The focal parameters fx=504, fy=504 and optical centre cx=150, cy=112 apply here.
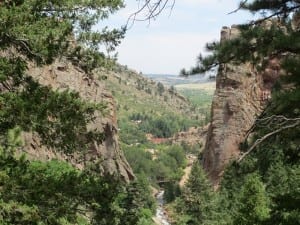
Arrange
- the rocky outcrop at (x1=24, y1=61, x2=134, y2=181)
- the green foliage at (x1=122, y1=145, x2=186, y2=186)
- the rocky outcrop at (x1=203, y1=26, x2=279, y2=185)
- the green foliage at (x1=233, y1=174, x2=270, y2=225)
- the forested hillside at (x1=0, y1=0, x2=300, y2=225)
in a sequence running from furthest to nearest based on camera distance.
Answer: the green foliage at (x1=122, y1=145, x2=186, y2=186)
the rocky outcrop at (x1=203, y1=26, x2=279, y2=185)
the rocky outcrop at (x1=24, y1=61, x2=134, y2=181)
the green foliage at (x1=233, y1=174, x2=270, y2=225)
the forested hillside at (x1=0, y1=0, x2=300, y2=225)

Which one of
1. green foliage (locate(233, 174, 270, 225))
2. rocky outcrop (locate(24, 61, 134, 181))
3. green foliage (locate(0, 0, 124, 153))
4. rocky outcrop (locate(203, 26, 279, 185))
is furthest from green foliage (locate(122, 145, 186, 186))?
green foliage (locate(0, 0, 124, 153))

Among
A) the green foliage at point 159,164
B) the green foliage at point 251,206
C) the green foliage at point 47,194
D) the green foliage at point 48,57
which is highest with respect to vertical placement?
the green foliage at point 48,57

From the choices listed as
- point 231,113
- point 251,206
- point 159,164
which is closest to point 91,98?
Result: point 251,206

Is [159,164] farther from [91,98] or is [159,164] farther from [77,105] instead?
[77,105]

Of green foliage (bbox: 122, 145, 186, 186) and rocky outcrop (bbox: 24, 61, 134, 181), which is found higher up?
rocky outcrop (bbox: 24, 61, 134, 181)

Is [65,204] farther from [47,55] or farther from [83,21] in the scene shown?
[83,21]

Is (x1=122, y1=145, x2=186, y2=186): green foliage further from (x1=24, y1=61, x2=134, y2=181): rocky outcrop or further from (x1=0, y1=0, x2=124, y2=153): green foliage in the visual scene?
(x1=0, y1=0, x2=124, y2=153): green foliage

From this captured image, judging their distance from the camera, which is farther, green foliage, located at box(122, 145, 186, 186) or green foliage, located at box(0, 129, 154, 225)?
green foliage, located at box(122, 145, 186, 186)

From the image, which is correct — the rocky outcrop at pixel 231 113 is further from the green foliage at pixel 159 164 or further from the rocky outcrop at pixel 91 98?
the green foliage at pixel 159 164

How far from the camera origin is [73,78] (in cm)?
4309

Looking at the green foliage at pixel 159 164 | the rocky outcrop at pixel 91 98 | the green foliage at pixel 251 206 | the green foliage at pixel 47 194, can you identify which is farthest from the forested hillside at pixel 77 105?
the green foliage at pixel 159 164

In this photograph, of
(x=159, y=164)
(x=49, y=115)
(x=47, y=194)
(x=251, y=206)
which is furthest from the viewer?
(x=159, y=164)

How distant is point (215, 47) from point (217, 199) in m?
36.5

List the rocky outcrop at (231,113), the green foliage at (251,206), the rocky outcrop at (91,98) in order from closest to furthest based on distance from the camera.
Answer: the green foliage at (251,206) < the rocky outcrop at (91,98) < the rocky outcrop at (231,113)
